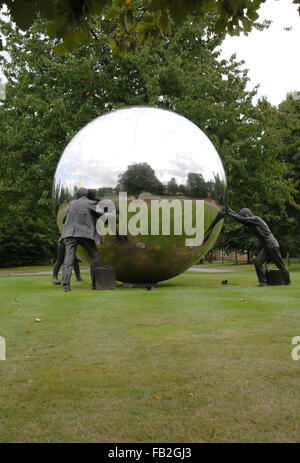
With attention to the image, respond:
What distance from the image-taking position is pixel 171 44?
71.2ft

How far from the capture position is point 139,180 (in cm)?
1006

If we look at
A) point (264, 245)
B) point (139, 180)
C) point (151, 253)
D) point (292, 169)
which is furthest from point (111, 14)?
point (292, 169)

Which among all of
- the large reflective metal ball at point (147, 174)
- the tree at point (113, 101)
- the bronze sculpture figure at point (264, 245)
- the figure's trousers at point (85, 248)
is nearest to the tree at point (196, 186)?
the large reflective metal ball at point (147, 174)

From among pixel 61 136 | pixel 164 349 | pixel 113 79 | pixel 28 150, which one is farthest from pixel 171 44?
pixel 164 349

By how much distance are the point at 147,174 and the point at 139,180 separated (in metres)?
0.23

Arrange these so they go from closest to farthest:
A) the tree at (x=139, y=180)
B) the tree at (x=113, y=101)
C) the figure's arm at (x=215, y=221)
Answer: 1. the tree at (x=139, y=180)
2. the figure's arm at (x=215, y=221)
3. the tree at (x=113, y=101)

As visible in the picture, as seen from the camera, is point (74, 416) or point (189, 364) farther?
point (189, 364)

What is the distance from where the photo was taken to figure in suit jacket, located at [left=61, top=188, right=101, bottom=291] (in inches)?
416

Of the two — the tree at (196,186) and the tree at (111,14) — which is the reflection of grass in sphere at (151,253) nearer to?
the tree at (196,186)

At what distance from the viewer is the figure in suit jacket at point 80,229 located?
1055 centimetres

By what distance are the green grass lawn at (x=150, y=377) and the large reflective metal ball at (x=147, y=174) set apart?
3683 millimetres


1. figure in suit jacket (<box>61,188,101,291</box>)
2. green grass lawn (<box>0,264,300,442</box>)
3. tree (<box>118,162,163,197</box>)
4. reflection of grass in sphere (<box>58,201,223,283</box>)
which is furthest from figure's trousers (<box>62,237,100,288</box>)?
green grass lawn (<box>0,264,300,442</box>)
